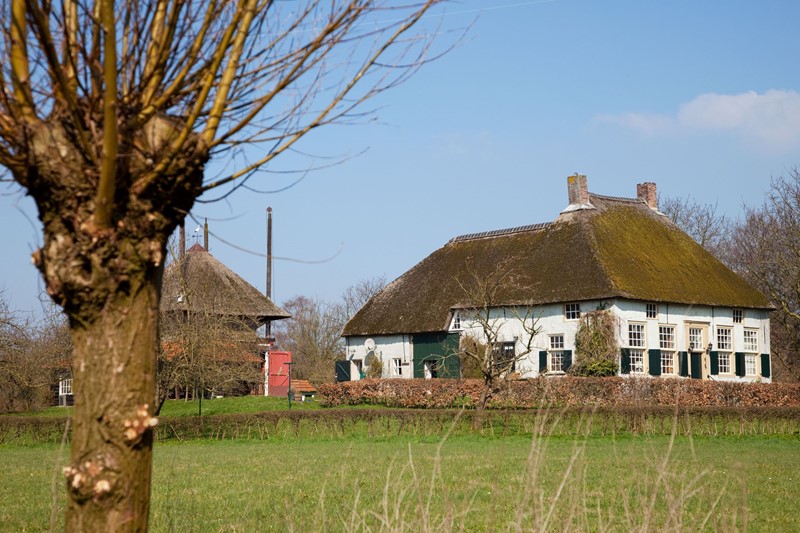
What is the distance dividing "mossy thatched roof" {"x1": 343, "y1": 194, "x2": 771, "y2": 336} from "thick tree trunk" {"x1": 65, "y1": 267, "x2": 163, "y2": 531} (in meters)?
30.5

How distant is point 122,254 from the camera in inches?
128

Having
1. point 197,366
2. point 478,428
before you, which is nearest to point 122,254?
point 478,428

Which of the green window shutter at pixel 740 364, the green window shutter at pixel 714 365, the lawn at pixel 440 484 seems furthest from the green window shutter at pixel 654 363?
the lawn at pixel 440 484

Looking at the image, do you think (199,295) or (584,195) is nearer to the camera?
(199,295)

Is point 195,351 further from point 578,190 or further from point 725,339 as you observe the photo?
point 725,339

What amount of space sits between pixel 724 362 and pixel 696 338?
5.47ft

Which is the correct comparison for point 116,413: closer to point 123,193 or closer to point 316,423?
point 123,193

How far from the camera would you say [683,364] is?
34.7m

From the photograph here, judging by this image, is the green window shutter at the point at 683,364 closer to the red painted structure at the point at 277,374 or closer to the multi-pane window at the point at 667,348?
the multi-pane window at the point at 667,348

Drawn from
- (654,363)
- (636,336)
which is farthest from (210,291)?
(654,363)

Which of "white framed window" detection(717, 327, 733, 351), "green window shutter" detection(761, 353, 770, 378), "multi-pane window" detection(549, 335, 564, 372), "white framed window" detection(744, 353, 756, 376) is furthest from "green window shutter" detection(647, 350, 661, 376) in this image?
"green window shutter" detection(761, 353, 770, 378)

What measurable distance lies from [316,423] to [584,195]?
66.1 feet

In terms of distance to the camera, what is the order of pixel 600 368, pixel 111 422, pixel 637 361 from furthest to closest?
pixel 637 361 → pixel 600 368 → pixel 111 422

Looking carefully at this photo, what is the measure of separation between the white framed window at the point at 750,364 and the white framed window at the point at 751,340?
0.87 feet
